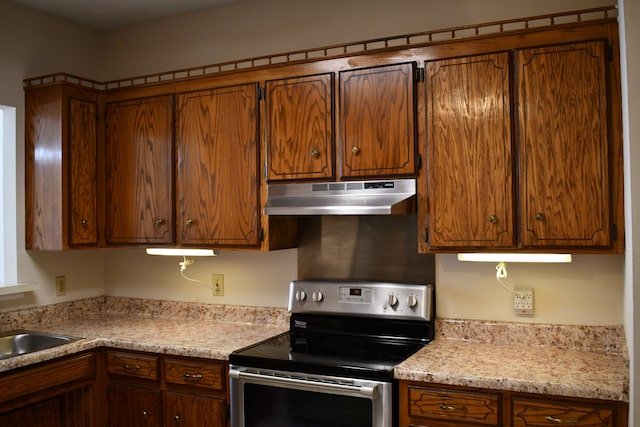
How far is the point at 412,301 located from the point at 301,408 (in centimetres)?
70

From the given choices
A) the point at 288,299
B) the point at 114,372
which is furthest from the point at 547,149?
the point at 114,372

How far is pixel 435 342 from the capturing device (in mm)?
2494

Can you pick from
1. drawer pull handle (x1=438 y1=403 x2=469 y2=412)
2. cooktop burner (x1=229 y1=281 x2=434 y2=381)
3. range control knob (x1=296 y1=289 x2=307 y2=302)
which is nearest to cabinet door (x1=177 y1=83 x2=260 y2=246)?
range control knob (x1=296 y1=289 x2=307 y2=302)

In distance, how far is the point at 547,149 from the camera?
2.12 m

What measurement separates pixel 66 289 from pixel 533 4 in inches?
117

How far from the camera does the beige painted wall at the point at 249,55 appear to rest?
238 cm

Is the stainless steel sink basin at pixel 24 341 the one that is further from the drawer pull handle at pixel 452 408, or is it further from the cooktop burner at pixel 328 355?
the drawer pull handle at pixel 452 408

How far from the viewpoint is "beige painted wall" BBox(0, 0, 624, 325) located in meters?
2.38

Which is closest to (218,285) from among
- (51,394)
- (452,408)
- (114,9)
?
(51,394)

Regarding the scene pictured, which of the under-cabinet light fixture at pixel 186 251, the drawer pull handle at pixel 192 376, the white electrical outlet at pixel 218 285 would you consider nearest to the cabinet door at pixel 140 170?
the under-cabinet light fixture at pixel 186 251

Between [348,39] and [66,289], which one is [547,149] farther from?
[66,289]

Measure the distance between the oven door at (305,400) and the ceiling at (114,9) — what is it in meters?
2.07

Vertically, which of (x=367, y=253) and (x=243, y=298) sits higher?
(x=367, y=253)

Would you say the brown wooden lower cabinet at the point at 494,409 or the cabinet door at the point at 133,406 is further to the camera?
the cabinet door at the point at 133,406
